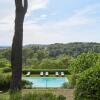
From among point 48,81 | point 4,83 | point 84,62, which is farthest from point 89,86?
point 48,81

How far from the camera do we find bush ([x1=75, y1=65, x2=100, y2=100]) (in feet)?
27.6

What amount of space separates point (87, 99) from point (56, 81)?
20.4 metres

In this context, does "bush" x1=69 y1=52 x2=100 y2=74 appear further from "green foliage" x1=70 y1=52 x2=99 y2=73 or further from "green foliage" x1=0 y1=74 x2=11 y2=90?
"green foliage" x1=0 y1=74 x2=11 y2=90

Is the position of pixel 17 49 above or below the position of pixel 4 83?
above

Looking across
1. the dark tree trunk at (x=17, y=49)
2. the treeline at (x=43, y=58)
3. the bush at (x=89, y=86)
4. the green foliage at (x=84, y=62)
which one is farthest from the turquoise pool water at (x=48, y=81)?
the bush at (x=89, y=86)

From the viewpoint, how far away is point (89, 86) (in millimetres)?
8422

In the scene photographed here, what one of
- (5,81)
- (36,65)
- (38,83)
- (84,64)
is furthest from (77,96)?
(36,65)

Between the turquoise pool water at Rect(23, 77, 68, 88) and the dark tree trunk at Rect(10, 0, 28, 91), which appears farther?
the turquoise pool water at Rect(23, 77, 68, 88)

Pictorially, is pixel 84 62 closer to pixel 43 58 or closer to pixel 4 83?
pixel 4 83

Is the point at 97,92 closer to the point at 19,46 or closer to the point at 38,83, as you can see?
the point at 19,46

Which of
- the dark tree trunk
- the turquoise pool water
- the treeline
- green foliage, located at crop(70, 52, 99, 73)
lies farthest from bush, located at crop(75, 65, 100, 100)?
the turquoise pool water

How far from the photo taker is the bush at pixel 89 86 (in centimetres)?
840

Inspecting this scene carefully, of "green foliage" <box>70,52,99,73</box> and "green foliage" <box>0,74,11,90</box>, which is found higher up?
"green foliage" <box>70,52,99,73</box>

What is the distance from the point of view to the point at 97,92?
27.6ft
